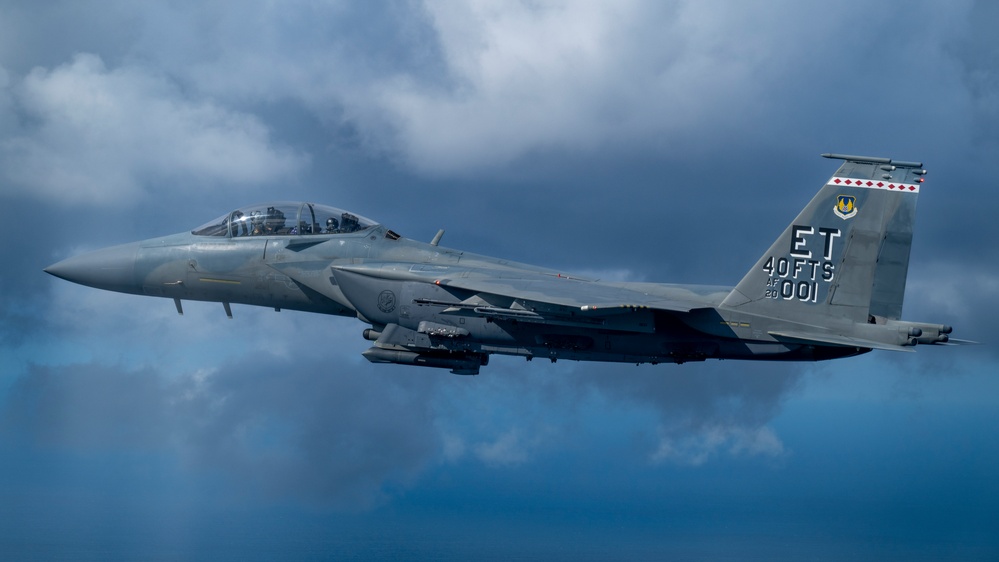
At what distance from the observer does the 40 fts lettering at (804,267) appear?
19094 mm

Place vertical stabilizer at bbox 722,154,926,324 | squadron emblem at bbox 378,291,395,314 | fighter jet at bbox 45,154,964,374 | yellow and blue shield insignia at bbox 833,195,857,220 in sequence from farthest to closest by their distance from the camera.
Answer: squadron emblem at bbox 378,291,395,314, yellow and blue shield insignia at bbox 833,195,857,220, vertical stabilizer at bbox 722,154,926,324, fighter jet at bbox 45,154,964,374

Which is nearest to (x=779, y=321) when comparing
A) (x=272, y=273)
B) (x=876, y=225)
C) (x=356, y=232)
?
(x=876, y=225)

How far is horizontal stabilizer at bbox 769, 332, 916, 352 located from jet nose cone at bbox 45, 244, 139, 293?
43.9 feet

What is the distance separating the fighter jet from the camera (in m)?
18.9

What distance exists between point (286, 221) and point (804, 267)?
34.3ft

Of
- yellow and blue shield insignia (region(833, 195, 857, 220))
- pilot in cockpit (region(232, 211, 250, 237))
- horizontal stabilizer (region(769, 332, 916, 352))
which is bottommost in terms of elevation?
horizontal stabilizer (region(769, 332, 916, 352))

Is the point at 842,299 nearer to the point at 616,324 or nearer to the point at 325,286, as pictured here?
the point at 616,324

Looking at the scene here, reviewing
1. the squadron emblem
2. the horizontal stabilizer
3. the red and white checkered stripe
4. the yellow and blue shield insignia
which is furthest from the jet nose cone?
the red and white checkered stripe

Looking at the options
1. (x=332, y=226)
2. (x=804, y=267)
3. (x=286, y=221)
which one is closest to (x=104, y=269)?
(x=286, y=221)

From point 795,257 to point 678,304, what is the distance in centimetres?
250

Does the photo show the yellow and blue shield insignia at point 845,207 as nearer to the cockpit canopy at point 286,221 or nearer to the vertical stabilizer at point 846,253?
the vertical stabilizer at point 846,253

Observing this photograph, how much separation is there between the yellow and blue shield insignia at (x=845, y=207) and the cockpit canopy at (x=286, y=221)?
925cm

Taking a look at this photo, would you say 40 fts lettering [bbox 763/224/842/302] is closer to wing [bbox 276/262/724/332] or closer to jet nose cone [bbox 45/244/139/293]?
wing [bbox 276/262/724/332]

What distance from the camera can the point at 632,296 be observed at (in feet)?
62.8
